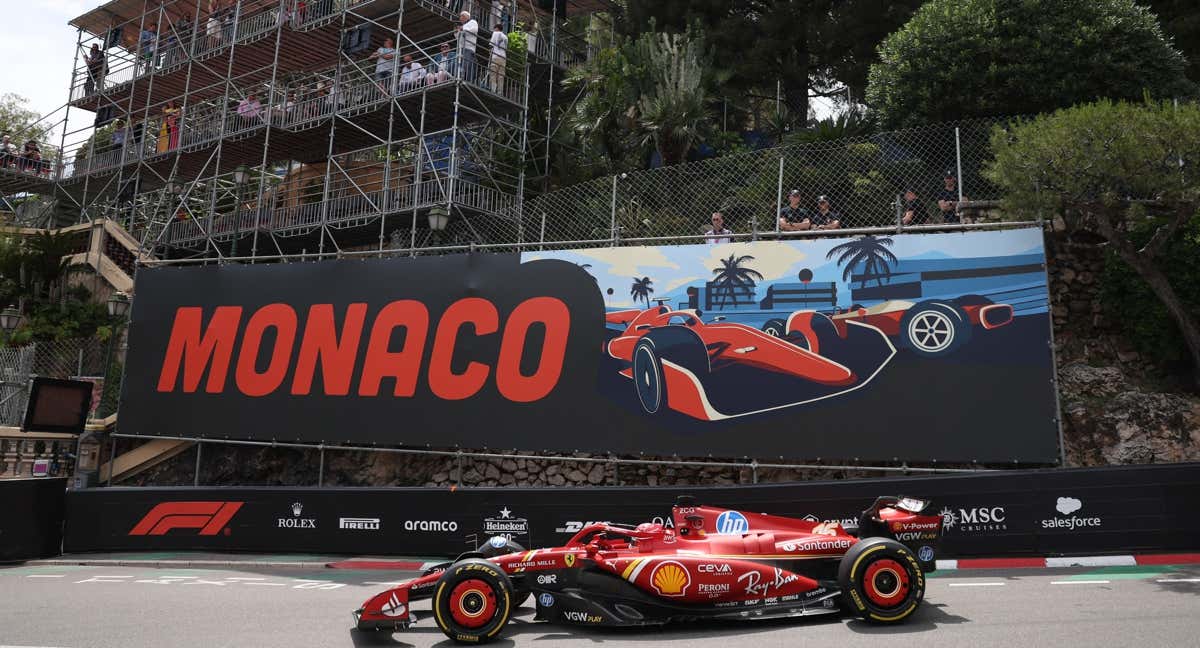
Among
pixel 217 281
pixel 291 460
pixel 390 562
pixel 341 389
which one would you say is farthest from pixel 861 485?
pixel 217 281

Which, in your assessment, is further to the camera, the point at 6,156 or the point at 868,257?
the point at 6,156

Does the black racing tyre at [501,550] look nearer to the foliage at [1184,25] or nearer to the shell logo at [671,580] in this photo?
the shell logo at [671,580]

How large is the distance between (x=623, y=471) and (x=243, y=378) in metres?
8.79

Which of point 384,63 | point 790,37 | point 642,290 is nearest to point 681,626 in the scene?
point 642,290

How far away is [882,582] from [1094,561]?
15.1 ft

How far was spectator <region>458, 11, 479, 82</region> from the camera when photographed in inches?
928

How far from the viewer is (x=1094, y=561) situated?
11023 mm

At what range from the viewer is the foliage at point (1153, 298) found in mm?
14102

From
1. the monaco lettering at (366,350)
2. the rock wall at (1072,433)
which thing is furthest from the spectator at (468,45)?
the rock wall at (1072,433)

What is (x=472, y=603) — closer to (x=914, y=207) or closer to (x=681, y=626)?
(x=681, y=626)

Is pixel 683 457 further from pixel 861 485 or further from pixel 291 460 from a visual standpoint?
pixel 291 460

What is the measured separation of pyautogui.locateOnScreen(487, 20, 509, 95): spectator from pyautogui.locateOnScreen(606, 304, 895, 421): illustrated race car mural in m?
11.3

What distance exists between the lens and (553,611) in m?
8.80

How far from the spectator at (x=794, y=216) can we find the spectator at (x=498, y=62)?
10.9 meters
